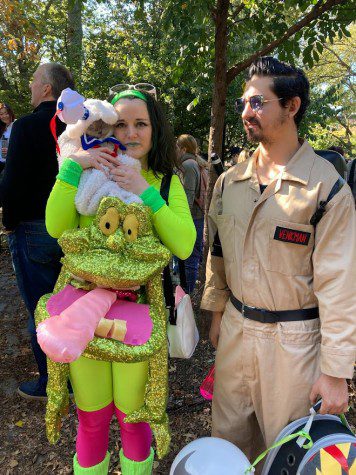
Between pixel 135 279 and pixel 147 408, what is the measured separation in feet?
2.08

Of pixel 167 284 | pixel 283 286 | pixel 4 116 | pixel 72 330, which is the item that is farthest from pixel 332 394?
pixel 4 116

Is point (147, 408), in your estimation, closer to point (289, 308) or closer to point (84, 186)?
point (289, 308)

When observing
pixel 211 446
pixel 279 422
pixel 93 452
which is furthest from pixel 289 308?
pixel 93 452

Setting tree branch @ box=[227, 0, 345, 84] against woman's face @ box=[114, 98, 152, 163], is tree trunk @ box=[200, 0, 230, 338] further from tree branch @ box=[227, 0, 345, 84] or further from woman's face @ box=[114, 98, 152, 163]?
woman's face @ box=[114, 98, 152, 163]

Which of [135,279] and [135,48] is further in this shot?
[135,48]

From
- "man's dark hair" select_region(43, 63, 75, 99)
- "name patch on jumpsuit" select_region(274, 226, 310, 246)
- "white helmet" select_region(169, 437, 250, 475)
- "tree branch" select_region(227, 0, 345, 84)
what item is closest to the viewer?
"white helmet" select_region(169, 437, 250, 475)

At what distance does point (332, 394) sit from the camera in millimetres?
1540

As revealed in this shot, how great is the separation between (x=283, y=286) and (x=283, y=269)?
0.24 feet

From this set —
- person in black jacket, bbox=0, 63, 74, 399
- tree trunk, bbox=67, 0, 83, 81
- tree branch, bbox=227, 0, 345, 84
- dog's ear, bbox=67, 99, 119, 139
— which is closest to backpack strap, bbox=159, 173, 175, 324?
dog's ear, bbox=67, 99, 119, 139

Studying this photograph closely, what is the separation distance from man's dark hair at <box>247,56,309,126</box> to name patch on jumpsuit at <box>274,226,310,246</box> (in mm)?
549

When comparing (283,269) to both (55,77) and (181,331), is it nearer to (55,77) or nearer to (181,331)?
(181,331)

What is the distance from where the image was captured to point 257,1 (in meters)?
3.46

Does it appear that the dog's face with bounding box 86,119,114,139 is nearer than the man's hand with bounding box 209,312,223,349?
Yes

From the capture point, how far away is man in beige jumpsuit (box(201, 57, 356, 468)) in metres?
1.53
